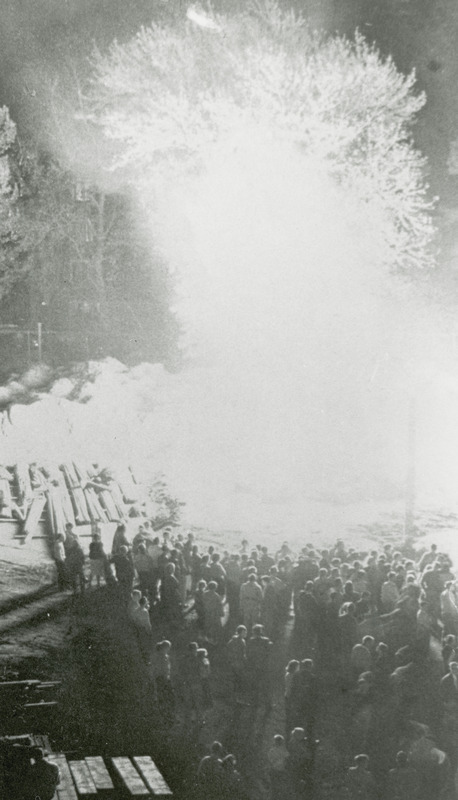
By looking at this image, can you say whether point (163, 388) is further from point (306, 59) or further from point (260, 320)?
point (306, 59)

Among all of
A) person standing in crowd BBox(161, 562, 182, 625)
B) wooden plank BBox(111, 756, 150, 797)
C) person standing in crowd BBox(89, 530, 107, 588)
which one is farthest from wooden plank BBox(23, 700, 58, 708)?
person standing in crowd BBox(161, 562, 182, 625)

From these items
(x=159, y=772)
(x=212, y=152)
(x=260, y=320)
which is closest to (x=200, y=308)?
(x=260, y=320)

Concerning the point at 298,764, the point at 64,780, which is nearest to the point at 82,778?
the point at 64,780

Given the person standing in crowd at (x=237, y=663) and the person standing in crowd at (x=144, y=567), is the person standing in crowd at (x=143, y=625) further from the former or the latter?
the person standing in crowd at (x=237, y=663)

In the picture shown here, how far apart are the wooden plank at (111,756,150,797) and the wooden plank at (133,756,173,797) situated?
50 mm

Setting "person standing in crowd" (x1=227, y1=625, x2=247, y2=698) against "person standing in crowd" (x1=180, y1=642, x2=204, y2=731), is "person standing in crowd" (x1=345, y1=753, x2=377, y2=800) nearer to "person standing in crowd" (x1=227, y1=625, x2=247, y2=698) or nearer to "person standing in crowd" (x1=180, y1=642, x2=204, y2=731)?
"person standing in crowd" (x1=227, y1=625, x2=247, y2=698)

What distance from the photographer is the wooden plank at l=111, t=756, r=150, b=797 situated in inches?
199

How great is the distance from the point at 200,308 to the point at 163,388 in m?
1.03

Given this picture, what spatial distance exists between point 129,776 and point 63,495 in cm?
276

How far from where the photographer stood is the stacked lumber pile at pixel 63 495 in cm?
671

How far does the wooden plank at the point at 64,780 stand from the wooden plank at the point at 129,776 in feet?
1.24

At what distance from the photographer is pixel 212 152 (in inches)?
292

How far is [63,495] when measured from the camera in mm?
6816

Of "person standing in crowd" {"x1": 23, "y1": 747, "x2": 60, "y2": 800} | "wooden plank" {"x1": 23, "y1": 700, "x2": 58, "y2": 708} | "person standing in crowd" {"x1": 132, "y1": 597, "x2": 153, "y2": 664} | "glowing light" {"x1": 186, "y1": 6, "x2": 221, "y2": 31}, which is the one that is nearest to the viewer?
"person standing in crowd" {"x1": 23, "y1": 747, "x2": 60, "y2": 800}
